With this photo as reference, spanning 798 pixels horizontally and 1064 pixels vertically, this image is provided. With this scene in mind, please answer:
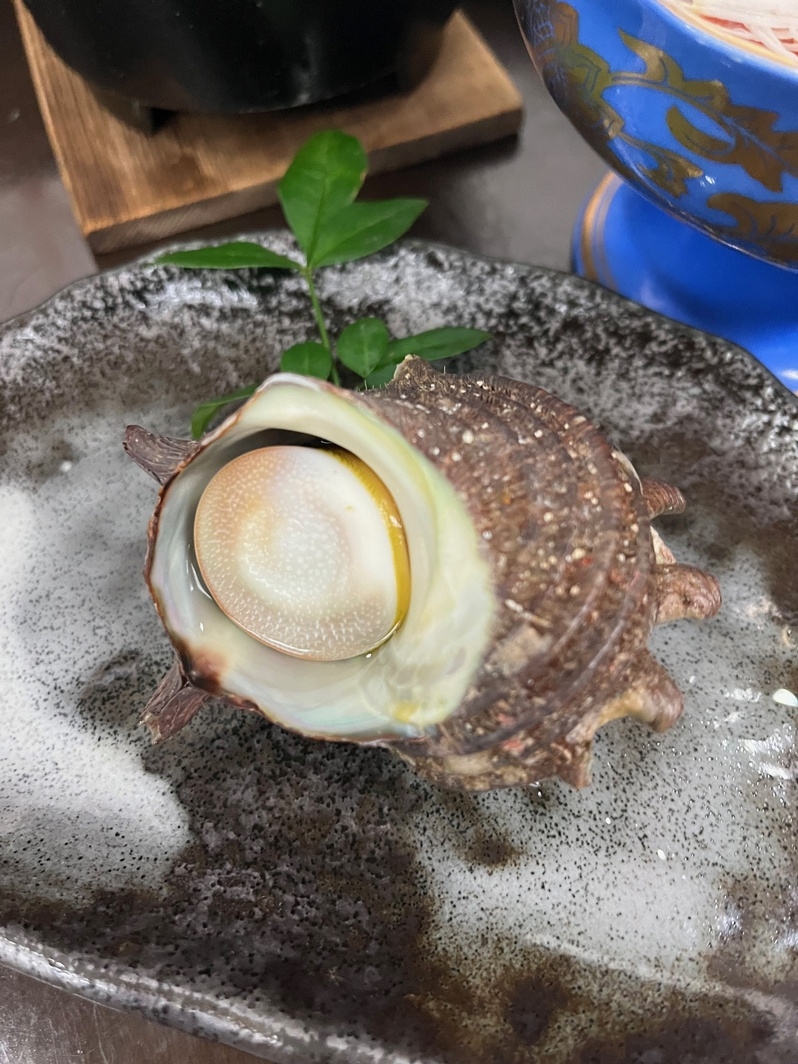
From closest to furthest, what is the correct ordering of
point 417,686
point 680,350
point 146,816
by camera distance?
point 417,686 → point 146,816 → point 680,350

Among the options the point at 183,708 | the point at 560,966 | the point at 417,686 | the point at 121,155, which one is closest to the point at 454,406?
the point at 417,686

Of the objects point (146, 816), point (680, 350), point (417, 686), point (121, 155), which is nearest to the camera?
point (417, 686)

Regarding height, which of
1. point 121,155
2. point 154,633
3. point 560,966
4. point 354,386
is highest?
point 121,155

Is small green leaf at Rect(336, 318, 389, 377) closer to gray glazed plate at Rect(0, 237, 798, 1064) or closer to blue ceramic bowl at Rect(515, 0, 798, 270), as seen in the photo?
gray glazed plate at Rect(0, 237, 798, 1064)

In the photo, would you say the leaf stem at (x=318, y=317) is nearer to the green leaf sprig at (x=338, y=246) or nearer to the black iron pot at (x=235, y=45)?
the green leaf sprig at (x=338, y=246)

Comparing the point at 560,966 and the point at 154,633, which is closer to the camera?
the point at 560,966

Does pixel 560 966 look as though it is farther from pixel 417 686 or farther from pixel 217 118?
pixel 217 118

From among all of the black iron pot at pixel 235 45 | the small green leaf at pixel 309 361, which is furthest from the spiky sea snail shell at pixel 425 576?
the black iron pot at pixel 235 45
